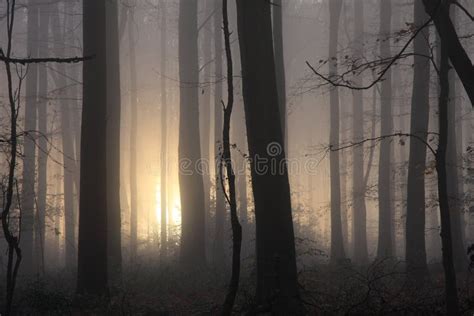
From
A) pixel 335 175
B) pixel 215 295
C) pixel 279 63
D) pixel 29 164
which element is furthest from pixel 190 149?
pixel 29 164

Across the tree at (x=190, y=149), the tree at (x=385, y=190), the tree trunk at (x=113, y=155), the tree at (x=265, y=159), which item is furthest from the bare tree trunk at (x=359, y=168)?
the tree at (x=265, y=159)

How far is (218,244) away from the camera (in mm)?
18125

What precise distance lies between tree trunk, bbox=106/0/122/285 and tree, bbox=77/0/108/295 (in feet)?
7.19

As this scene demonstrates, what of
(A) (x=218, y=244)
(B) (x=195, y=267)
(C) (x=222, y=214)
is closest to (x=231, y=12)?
(C) (x=222, y=214)

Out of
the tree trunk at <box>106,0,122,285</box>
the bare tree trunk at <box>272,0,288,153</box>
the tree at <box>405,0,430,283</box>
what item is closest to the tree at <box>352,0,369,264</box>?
the tree at <box>405,0,430,283</box>

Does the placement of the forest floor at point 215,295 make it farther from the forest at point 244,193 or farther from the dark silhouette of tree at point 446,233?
the dark silhouette of tree at point 446,233

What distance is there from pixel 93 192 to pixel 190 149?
698 cm

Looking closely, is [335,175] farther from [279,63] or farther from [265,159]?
[265,159]

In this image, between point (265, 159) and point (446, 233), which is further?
point (265, 159)

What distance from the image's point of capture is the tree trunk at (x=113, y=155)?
1297 centimetres

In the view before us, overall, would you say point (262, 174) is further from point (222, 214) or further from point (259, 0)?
point (222, 214)

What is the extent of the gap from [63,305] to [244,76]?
16.6 feet

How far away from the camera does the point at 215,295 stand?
1024 cm

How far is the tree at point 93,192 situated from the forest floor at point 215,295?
493 mm
